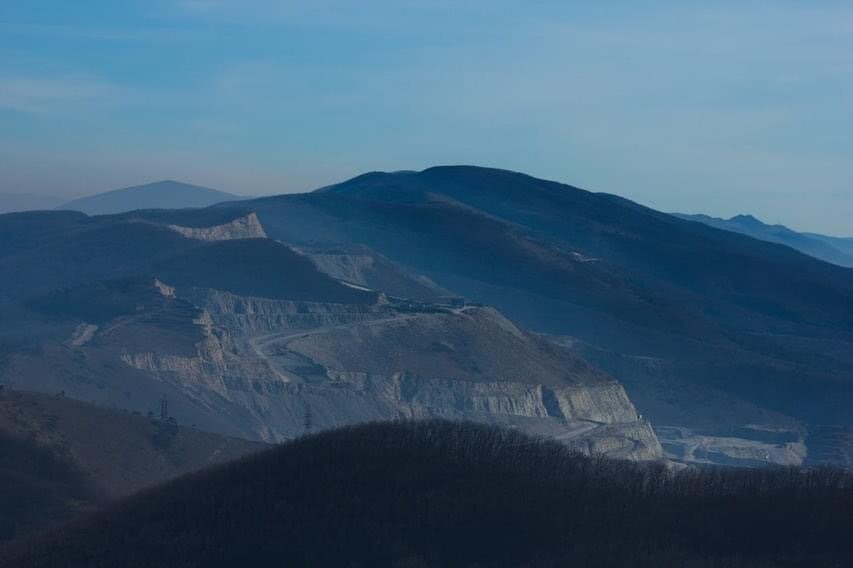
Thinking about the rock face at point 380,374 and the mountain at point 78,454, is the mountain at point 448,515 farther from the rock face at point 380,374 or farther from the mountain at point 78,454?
the rock face at point 380,374

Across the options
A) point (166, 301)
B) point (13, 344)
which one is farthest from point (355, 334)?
point (13, 344)

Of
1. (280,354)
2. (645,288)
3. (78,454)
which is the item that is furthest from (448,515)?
(645,288)

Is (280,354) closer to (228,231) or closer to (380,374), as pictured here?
(380,374)

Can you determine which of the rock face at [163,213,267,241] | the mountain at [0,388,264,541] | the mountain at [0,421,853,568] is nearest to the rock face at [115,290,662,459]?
the mountain at [0,388,264,541]

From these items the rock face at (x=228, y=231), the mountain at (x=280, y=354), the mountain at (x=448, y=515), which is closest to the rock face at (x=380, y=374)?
the mountain at (x=280, y=354)

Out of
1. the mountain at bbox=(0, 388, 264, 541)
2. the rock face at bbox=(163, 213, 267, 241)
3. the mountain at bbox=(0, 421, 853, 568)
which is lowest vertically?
the mountain at bbox=(0, 388, 264, 541)

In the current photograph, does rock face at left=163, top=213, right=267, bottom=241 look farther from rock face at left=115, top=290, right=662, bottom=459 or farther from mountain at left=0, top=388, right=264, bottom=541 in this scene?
mountain at left=0, top=388, right=264, bottom=541
